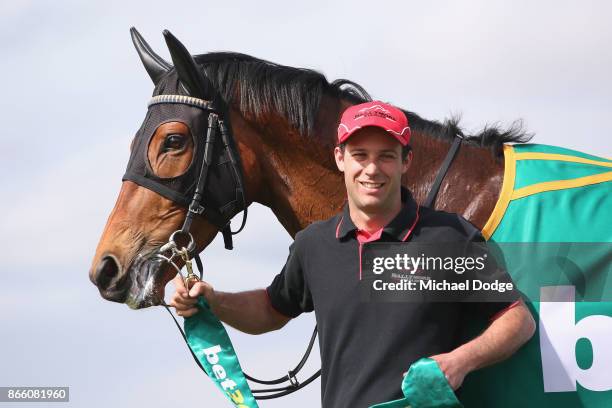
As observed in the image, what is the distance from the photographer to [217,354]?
529 centimetres

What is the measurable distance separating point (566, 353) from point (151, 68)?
3507mm

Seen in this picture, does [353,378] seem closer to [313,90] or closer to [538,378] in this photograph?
[538,378]

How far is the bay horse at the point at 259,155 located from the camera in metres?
6.21

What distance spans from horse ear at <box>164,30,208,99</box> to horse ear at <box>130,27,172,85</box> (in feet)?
1.55

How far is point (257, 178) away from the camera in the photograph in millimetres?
6445

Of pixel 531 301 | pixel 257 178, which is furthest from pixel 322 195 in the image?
pixel 531 301

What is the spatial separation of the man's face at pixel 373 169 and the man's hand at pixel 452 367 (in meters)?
0.82

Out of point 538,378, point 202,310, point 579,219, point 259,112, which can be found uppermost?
point 259,112

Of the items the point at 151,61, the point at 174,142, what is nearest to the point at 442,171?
the point at 174,142

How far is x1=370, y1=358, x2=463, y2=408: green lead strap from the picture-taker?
13.9 feet

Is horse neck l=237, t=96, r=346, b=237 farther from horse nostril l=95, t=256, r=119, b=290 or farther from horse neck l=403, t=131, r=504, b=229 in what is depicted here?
horse nostril l=95, t=256, r=119, b=290

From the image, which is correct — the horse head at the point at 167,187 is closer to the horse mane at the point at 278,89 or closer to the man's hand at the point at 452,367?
the horse mane at the point at 278,89

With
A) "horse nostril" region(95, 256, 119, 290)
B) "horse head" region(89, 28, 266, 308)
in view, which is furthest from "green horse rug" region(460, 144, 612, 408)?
"horse nostril" region(95, 256, 119, 290)

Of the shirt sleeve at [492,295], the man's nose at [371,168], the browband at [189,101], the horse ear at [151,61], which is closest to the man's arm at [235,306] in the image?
the man's nose at [371,168]
